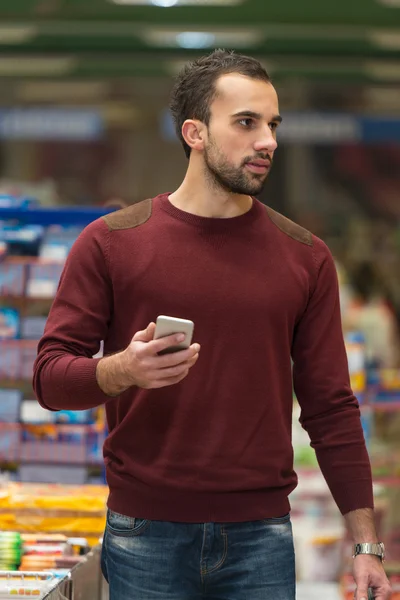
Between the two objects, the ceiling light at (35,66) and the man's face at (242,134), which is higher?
the ceiling light at (35,66)

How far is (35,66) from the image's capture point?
1170cm

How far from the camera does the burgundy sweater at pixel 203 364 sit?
99.2 inches

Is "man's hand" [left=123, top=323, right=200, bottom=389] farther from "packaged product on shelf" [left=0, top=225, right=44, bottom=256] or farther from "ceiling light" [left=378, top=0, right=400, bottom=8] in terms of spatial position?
"ceiling light" [left=378, top=0, right=400, bottom=8]

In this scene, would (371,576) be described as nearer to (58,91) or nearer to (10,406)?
(10,406)

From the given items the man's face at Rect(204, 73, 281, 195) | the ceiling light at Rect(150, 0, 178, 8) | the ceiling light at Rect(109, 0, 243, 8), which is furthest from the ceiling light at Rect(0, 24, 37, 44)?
the man's face at Rect(204, 73, 281, 195)

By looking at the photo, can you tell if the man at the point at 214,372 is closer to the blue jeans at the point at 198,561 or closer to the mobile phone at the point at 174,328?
the blue jeans at the point at 198,561

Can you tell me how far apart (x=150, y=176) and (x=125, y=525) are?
10.7 meters

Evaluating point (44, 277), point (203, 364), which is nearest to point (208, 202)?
point (203, 364)

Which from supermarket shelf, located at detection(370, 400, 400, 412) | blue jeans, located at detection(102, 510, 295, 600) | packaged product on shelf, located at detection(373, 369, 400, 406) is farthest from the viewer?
packaged product on shelf, located at detection(373, 369, 400, 406)

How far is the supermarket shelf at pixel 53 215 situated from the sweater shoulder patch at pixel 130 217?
1861 millimetres

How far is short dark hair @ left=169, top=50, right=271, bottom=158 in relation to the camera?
2719 millimetres

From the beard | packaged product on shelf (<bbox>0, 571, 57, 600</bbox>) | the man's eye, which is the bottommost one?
packaged product on shelf (<bbox>0, 571, 57, 600</bbox>)

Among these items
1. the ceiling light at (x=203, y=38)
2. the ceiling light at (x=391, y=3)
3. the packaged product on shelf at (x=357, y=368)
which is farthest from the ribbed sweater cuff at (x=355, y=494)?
the ceiling light at (x=203, y=38)

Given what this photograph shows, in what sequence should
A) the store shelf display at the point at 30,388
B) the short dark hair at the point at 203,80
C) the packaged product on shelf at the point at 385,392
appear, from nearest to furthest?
the short dark hair at the point at 203,80 < the store shelf display at the point at 30,388 < the packaged product on shelf at the point at 385,392
